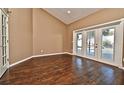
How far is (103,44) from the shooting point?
570 centimetres

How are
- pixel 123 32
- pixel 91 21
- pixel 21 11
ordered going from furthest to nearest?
1. pixel 91 21
2. pixel 21 11
3. pixel 123 32

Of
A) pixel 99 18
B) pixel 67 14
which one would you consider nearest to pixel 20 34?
pixel 67 14

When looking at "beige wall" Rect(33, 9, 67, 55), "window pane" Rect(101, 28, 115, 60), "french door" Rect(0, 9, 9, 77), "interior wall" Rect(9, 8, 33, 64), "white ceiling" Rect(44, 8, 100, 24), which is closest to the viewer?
"french door" Rect(0, 9, 9, 77)

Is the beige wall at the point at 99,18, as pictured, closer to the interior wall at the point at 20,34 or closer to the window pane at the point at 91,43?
the window pane at the point at 91,43

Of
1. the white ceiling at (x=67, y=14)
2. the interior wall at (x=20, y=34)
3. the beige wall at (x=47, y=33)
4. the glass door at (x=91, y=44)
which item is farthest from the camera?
the beige wall at (x=47, y=33)

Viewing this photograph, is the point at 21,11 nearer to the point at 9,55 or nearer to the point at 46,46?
the point at 9,55

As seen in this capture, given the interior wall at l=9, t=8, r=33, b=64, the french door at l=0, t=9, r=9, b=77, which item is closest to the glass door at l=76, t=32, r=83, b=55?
the interior wall at l=9, t=8, r=33, b=64

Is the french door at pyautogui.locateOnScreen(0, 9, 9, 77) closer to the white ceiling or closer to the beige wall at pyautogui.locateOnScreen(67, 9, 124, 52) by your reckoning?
the white ceiling

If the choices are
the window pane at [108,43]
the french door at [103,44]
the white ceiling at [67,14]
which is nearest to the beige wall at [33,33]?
the white ceiling at [67,14]

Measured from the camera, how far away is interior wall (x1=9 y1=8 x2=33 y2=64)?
15.4 ft

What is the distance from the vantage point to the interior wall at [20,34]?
185 inches

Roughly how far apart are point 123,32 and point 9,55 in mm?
4051
